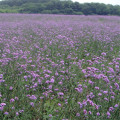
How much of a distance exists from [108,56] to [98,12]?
22.0 m

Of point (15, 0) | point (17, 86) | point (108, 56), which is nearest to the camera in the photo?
point (17, 86)

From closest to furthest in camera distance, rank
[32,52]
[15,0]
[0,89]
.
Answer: [0,89]
[32,52]
[15,0]

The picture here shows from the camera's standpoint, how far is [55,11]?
894 inches

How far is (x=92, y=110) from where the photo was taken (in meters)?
2.09

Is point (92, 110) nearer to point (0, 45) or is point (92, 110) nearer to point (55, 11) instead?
point (0, 45)

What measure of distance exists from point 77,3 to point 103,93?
25104 mm

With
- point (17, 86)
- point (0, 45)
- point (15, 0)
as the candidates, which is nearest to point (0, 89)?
point (17, 86)

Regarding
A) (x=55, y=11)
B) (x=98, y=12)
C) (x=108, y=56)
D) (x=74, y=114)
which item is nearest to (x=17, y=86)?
(x=74, y=114)

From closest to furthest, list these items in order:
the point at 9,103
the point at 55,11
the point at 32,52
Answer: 1. the point at 9,103
2. the point at 32,52
3. the point at 55,11

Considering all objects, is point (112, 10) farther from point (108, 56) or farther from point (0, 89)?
point (0, 89)

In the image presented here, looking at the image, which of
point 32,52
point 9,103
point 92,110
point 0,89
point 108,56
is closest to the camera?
point 92,110

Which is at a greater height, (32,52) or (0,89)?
(32,52)

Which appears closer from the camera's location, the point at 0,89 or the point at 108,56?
the point at 0,89

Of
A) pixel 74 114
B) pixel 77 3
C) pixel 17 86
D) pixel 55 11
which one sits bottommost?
pixel 74 114
